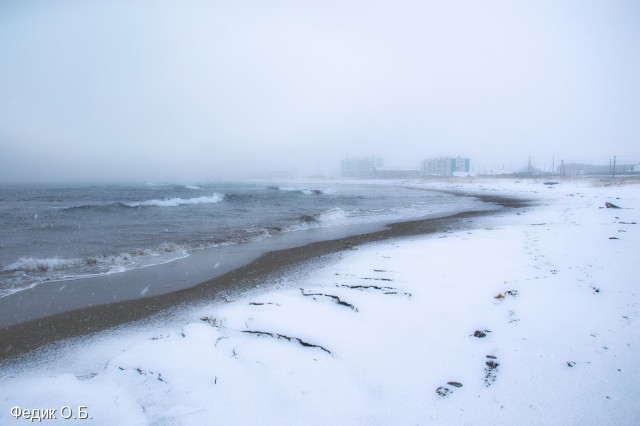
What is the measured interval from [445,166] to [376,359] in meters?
138

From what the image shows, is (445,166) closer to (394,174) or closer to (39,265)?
(394,174)

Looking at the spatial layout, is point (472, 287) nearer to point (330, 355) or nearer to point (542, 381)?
point (542, 381)

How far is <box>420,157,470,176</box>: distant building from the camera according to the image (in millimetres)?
127500

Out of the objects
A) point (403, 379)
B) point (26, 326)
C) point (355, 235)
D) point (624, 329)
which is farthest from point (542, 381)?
point (355, 235)

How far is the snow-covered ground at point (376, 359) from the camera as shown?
2463mm

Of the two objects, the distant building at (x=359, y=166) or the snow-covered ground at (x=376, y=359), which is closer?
the snow-covered ground at (x=376, y=359)

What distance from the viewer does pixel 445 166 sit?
129750 millimetres

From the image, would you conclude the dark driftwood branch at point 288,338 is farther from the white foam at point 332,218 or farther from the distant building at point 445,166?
the distant building at point 445,166

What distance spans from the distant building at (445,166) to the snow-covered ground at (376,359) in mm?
124902

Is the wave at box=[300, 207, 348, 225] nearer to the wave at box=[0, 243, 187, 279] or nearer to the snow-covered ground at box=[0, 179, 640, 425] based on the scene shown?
the wave at box=[0, 243, 187, 279]

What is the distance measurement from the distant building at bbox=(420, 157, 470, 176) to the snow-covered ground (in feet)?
410

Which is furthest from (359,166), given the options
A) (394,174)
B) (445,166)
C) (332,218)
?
(332,218)

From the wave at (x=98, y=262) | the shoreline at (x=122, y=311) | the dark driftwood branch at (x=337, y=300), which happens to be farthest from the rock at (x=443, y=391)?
the wave at (x=98, y=262)

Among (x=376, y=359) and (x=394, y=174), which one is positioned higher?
(x=394, y=174)
